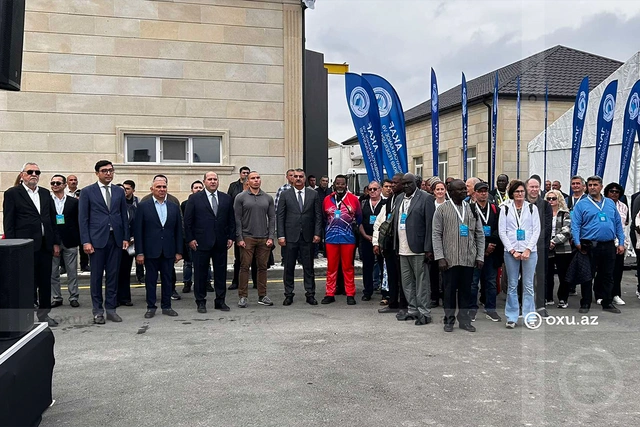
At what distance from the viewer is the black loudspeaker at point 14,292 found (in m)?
3.99

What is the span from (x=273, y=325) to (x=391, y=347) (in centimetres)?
176

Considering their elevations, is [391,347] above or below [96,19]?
below

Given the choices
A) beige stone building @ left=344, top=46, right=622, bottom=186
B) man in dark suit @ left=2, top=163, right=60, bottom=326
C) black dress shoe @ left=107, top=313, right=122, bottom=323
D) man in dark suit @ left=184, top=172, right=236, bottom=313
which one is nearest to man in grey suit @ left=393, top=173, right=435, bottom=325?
man in dark suit @ left=184, top=172, right=236, bottom=313

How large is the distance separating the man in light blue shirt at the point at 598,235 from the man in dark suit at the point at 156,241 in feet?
18.8

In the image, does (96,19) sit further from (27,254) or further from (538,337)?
(538,337)

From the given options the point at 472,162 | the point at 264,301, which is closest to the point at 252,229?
the point at 264,301

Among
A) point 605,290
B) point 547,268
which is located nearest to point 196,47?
point 547,268

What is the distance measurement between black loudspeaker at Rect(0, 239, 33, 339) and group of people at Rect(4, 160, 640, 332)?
3.46m

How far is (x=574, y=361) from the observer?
5723 mm

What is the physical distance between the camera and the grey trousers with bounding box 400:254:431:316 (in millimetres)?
7488

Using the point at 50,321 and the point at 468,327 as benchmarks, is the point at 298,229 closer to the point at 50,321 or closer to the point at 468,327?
the point at 468,327

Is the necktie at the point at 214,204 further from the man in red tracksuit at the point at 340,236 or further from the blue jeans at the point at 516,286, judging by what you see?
the blue jeans at the point at 516,286

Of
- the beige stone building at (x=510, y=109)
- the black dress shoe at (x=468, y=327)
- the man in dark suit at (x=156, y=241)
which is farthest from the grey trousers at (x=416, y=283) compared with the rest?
the beige stone building at (x=510, y=109)

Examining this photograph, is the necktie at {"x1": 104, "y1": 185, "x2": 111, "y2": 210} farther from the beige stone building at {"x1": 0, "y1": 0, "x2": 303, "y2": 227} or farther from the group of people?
the beige stone building at {"x1": 0, "y1": 0, "x2": 303, "y2": 227}
